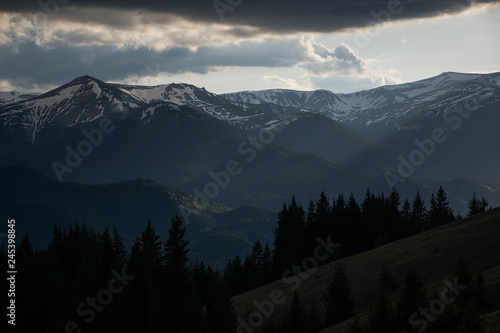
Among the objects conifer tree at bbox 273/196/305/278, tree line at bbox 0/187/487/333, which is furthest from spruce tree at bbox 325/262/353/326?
conifer tree at bbox 273/196/305/278

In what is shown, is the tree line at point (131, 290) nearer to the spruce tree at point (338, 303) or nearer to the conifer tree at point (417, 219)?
the spruce tree at point (338, 303)

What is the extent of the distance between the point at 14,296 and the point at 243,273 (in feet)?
145

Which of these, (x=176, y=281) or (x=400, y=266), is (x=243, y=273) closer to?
(x=176, y=281)

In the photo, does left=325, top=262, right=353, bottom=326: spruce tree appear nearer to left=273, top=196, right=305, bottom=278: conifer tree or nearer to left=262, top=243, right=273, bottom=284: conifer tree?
left=273, top=196, right=305, bottom=278: conifer tree

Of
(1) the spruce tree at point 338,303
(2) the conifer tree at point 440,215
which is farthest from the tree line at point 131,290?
(2) the conifer tree at point 440,215


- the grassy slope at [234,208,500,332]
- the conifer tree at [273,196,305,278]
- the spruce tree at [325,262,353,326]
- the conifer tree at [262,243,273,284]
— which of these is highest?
the conifer tree at [273,196,305,278]

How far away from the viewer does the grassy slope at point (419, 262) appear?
61031 millimetres

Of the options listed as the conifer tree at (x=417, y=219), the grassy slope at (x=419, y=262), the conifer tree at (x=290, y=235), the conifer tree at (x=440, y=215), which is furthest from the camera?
the conifer tree at (x=440, y=215)

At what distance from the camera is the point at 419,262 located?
217 feet

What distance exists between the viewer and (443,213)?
393 feet

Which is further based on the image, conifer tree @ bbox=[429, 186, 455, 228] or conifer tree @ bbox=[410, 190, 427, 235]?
conifer tree @ bbox=[429, 186, 455, 228]

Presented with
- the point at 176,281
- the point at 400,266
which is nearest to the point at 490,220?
the point at 400,266

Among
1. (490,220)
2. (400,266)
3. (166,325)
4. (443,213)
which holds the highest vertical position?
(443,213)

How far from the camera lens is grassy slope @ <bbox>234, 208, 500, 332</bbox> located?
61.0 metres
